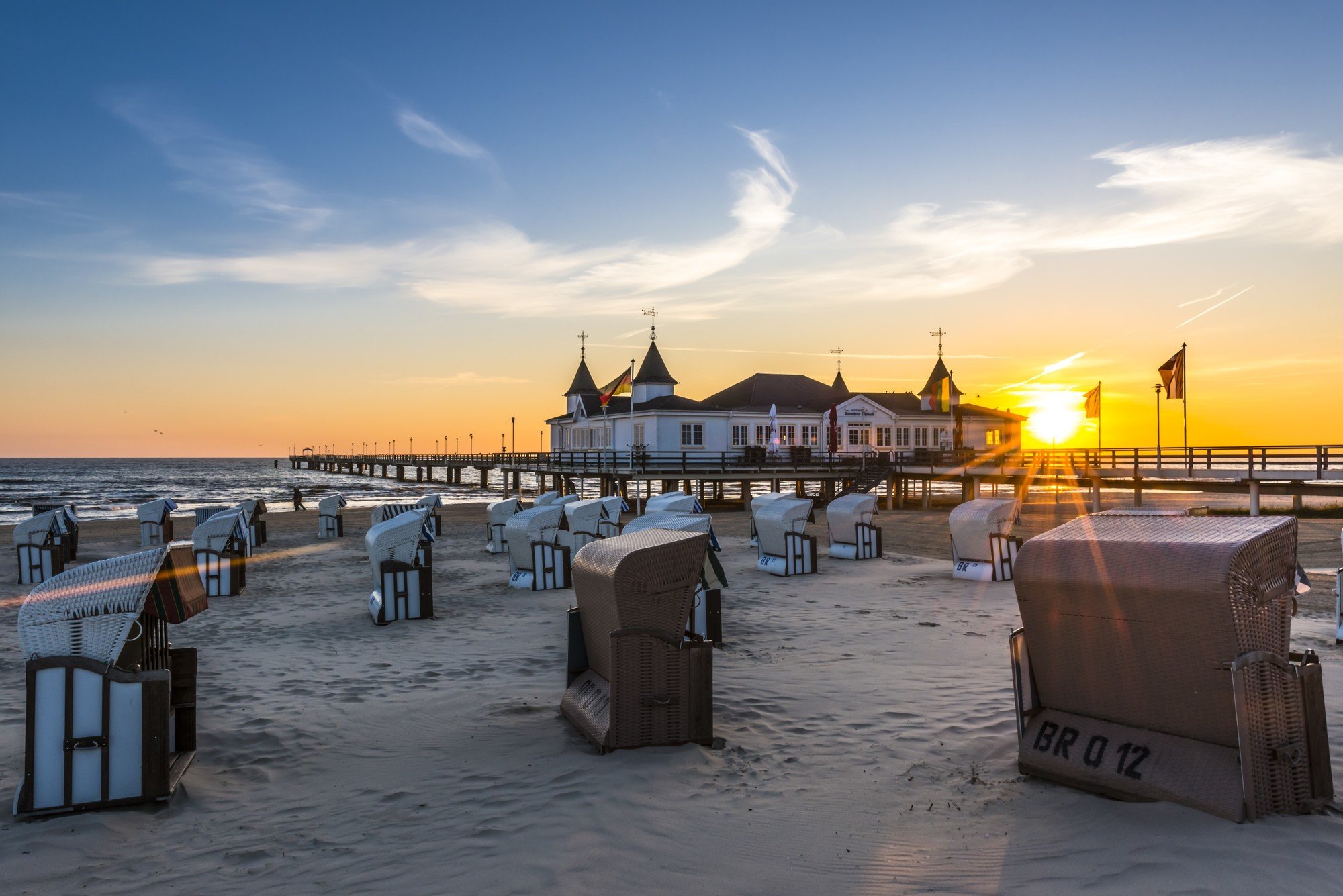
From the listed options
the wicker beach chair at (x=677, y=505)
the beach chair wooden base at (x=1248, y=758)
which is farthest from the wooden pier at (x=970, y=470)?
the beach chair wooden base at (x=1248, y=758)

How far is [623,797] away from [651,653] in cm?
117

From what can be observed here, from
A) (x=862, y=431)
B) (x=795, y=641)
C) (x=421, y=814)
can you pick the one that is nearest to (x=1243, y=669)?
(x=421, y=814)

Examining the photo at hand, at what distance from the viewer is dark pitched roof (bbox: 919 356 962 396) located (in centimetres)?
4728

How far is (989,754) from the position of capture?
602cm

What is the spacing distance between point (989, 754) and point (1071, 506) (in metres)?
34.8

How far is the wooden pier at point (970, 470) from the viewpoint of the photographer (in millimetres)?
28109

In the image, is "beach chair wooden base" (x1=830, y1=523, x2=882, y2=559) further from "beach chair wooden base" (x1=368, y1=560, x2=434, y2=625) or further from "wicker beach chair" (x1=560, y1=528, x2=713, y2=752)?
"wicker beach chair" (x1=560, y1=528, x2=713, y2=752)

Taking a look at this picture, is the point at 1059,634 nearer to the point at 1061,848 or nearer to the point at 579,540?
the point at 1061,848

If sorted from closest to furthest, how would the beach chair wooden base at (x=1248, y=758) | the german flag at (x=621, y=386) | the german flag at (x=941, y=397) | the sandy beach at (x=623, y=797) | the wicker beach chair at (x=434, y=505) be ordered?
the sandy beach at (x=623, y=797) → the beach chair wooden base at (x=1248, y=758) → the wicker beach chair at (x=434, y=505) → the german flag at (x=621, y=386) → the german flag at (x=941, y=397)

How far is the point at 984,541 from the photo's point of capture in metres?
15.1

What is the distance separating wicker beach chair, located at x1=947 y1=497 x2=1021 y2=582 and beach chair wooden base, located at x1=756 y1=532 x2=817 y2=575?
2.67 m

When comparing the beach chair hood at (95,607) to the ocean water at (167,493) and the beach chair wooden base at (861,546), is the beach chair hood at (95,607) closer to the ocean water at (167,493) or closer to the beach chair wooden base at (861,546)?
the beach chair wooden base at (861,546)

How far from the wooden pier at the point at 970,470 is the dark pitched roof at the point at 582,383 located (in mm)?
5536

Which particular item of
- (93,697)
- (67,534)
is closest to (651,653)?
(93,697)
